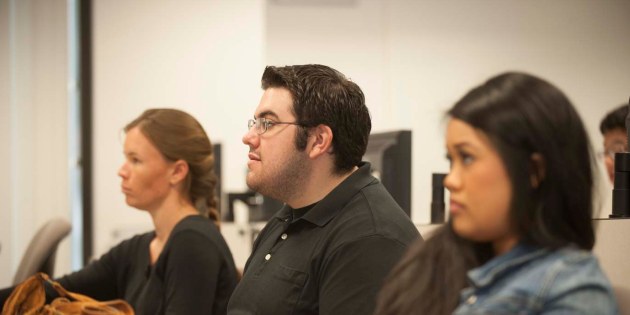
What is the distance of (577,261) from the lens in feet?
2.89

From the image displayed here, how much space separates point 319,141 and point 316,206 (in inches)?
6.0

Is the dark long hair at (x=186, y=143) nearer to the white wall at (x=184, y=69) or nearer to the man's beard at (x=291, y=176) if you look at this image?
the man's beard at (x=291, y=176)

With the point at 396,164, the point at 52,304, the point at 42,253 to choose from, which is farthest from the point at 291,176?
the point at 42,253

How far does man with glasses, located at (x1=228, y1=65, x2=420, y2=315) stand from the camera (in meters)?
1.42

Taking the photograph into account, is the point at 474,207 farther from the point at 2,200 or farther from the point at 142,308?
the point at 2,200

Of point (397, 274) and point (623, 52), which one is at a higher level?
point (623, 52)

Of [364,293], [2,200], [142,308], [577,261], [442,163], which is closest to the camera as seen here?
[577,261]

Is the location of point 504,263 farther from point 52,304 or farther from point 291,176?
point 52,304

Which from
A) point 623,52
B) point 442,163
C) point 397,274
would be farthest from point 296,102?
point 623,52

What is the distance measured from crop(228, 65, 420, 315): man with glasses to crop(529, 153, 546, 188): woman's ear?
0.53 meters

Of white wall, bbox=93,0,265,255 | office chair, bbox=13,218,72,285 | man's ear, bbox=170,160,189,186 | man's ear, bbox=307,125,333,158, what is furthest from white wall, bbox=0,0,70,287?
man's ear, bbox=307,125,333,158

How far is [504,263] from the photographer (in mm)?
922

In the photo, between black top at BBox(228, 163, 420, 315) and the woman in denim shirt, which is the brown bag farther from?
the woman in denim shirt

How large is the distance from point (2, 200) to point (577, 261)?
12.9 ft
